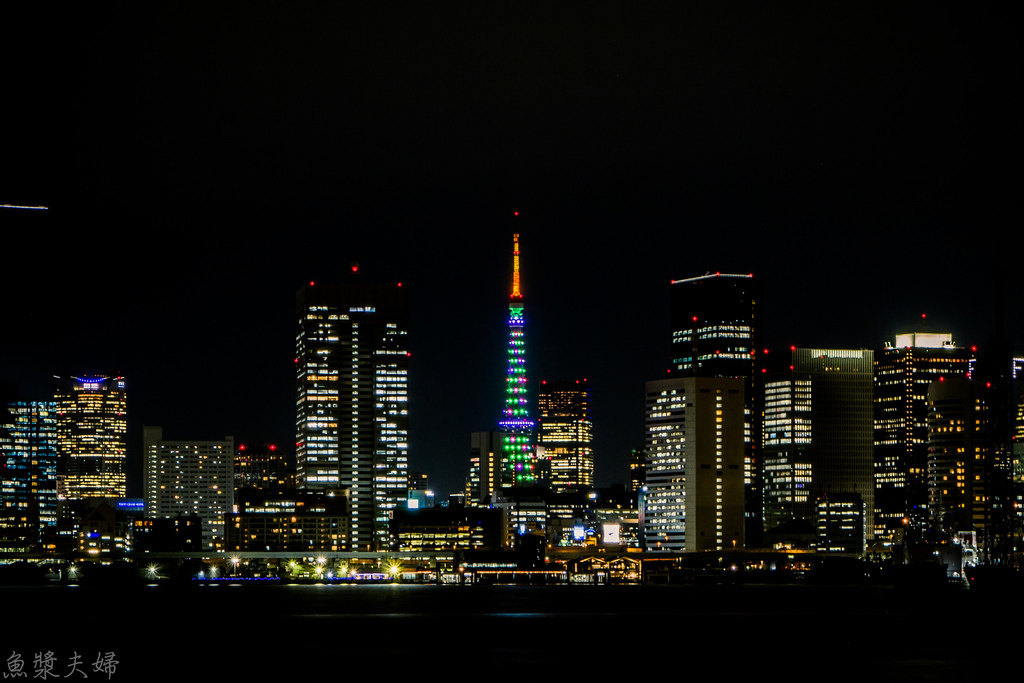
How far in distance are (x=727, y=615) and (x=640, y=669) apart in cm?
6426

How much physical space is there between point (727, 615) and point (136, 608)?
59.0 metres

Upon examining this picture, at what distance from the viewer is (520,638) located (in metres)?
113

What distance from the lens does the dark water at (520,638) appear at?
86.4 m

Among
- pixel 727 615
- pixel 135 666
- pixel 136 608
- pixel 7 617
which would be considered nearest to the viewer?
pixel 135 666

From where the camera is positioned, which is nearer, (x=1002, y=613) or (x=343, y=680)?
(x=343, y=680)

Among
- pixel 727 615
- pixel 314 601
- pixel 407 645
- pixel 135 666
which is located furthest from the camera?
pixel 314 601

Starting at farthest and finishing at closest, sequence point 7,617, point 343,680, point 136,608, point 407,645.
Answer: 1. point 136,608
2. point 7,617
3. point 407,645
4. point 343,680

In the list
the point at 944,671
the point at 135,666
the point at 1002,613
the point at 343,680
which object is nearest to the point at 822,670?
the point at 944,671

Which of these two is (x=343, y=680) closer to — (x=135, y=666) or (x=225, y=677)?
(x=225, y=677)

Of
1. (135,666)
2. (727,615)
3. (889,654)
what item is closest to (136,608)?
(727,615)

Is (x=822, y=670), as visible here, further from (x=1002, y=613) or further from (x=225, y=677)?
(x=1002, y=613)

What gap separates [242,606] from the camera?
163 metres

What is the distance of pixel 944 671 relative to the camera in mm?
85625

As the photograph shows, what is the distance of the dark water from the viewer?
86.4 m
